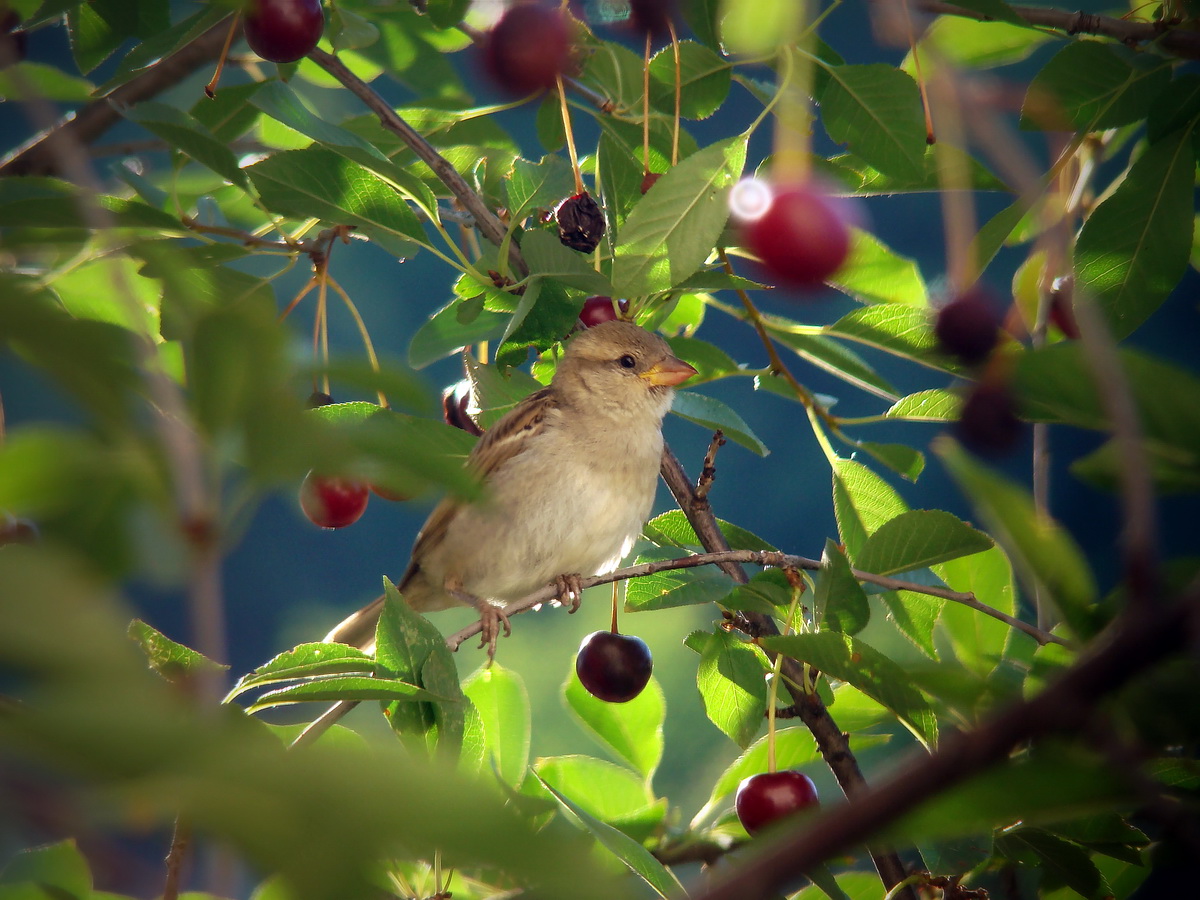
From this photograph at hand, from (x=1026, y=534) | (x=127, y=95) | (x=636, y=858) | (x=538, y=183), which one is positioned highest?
(x=127, y=95)

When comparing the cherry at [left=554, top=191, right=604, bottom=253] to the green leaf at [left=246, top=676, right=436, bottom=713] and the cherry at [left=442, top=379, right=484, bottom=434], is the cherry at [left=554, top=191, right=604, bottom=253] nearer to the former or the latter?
the cherry at [left=442, top=379, right=484, bottom=434]

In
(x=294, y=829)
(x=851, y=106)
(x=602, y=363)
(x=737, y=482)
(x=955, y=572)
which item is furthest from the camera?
(x=737, y=482)

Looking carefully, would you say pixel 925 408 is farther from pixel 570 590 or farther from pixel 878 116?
pixel 570 590

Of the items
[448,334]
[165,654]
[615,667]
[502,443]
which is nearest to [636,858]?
[615,667]

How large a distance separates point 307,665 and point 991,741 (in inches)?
38.2

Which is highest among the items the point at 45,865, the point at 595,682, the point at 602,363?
the point at 602,363

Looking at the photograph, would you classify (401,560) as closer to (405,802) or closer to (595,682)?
(595,682)

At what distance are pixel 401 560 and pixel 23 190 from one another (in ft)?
12.8

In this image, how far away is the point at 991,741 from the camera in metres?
0.40

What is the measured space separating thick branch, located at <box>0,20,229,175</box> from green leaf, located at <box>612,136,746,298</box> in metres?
1.20

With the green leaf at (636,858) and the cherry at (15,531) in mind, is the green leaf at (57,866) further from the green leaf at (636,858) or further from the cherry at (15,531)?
the green leaf at (636,858)

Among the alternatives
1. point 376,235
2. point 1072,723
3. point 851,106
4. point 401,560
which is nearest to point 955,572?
point 851,106

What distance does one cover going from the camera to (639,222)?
4.83 feet

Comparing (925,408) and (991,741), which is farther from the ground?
(925,408)
